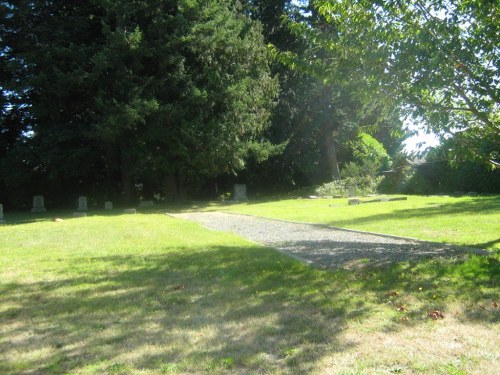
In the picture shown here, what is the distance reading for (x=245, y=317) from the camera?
4883 mm

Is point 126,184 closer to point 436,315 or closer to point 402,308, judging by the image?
point 402,308

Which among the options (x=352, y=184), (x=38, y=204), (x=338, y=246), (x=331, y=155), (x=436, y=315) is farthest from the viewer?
(x=331, y=155)

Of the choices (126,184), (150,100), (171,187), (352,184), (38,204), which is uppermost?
(150,100)

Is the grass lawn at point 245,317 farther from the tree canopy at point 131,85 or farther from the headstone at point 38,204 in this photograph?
the headstone at point 38,204

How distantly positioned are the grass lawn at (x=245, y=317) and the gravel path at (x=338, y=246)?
0.76 metres

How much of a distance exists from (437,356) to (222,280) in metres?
3.44

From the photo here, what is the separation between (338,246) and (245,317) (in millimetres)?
4979

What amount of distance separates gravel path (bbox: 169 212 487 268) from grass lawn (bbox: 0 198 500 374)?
763 millimetres

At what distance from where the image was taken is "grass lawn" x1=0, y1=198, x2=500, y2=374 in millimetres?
3713

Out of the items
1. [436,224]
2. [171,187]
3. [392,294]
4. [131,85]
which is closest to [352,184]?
[171,187]

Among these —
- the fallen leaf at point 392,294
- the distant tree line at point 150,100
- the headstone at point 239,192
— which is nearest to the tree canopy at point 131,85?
the distant tree line at point 150,100

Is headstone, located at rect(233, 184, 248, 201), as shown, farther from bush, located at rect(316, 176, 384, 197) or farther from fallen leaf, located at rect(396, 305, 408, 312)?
fallen leaf, located at rect(396, 305, 408, 312)

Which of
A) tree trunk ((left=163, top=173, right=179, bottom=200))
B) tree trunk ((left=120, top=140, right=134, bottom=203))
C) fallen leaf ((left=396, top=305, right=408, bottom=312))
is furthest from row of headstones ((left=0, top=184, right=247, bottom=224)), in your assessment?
fallen leaf ((left=396, top=305, right=408, bottom=312))

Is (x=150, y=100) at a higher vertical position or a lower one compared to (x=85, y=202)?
higher
